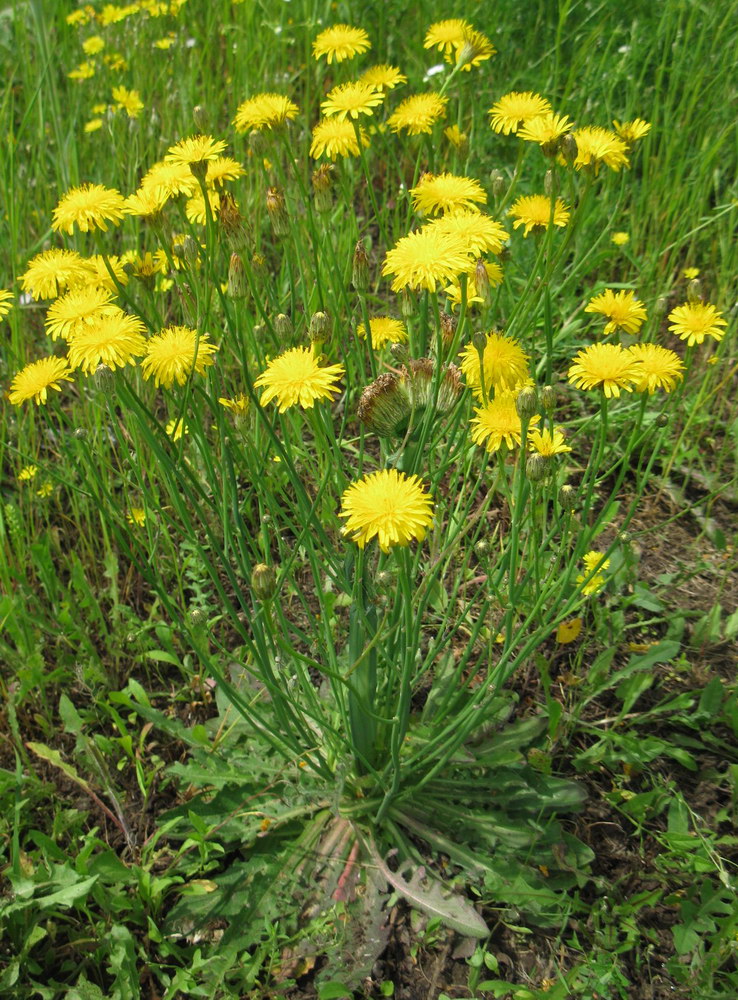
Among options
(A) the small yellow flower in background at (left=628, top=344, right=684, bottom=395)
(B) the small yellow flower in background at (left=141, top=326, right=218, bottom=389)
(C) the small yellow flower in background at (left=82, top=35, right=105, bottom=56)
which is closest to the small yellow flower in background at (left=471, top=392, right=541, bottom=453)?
(A) the small yellow flower in background at (left=628, top=344, right=684, bottom=395)

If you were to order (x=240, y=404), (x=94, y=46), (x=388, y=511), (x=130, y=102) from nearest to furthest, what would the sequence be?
(x=388, y=511) < (x=240, y=404) < (x=130, y=102) < (x=94, y=46)

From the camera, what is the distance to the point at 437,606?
5.34ft

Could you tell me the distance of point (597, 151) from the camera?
1.35 metres

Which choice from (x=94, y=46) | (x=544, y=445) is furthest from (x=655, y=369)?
(x=94, y=46)

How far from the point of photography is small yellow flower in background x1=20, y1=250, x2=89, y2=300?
1260mm

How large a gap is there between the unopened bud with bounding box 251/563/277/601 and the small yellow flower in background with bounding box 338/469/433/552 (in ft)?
0.40

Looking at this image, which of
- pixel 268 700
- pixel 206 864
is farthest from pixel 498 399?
pixel 206 864

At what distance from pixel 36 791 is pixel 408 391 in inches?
42.1

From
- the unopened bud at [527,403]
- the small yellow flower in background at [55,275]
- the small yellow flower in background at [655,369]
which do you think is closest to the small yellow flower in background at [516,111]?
the small yellow flower in background at [655,369]

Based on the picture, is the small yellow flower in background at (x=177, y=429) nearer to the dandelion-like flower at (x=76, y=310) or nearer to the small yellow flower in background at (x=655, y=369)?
the dandelion-like flower at (x=76, y=310)

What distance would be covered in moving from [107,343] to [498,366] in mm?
575

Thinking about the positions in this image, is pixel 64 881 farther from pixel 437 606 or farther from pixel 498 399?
pixel 498 399

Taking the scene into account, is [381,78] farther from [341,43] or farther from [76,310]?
[76,310]

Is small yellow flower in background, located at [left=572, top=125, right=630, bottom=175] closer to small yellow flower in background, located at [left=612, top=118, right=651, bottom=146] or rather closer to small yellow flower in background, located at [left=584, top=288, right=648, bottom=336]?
small yellow flower in background, located at [left=612, top=118, right=651, bottom=146]
